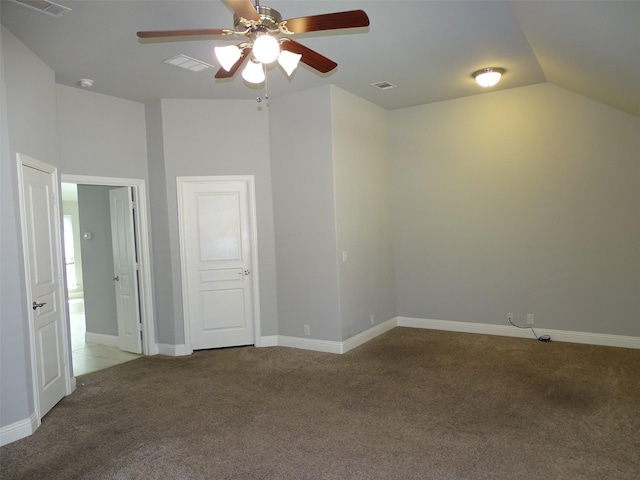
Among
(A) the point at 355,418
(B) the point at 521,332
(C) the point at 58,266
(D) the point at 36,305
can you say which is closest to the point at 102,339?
(C) the point at 58,266

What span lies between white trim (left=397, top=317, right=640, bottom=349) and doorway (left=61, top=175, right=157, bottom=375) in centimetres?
347

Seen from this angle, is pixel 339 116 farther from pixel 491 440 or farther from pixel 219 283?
pixel 491 440

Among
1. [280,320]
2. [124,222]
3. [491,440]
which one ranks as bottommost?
[491,440]

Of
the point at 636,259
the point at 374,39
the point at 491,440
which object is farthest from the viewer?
the point at 636,259

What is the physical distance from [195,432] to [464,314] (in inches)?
152

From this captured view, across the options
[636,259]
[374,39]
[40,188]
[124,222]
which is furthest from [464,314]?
[40,188]

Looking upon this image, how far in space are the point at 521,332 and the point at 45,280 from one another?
17.0ft

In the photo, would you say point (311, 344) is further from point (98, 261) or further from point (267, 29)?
point (267, 29)

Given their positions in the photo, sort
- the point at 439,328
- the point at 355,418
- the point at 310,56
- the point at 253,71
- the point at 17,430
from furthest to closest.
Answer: the point at 439,328 < the point at 355,418 < the point at 17,430 < the point at 253,71 < the point at 310,56

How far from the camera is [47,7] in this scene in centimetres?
312

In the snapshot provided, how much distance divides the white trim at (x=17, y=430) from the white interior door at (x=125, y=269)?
2.17 meters

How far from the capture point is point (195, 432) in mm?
3414

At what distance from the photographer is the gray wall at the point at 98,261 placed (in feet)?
20.2

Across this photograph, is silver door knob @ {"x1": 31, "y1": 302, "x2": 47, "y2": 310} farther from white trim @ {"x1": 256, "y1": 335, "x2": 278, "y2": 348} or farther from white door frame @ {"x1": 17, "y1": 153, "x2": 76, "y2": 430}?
white trim @ {"x1": 256, "y1": 335, "x2": 278, "y2": 348}
